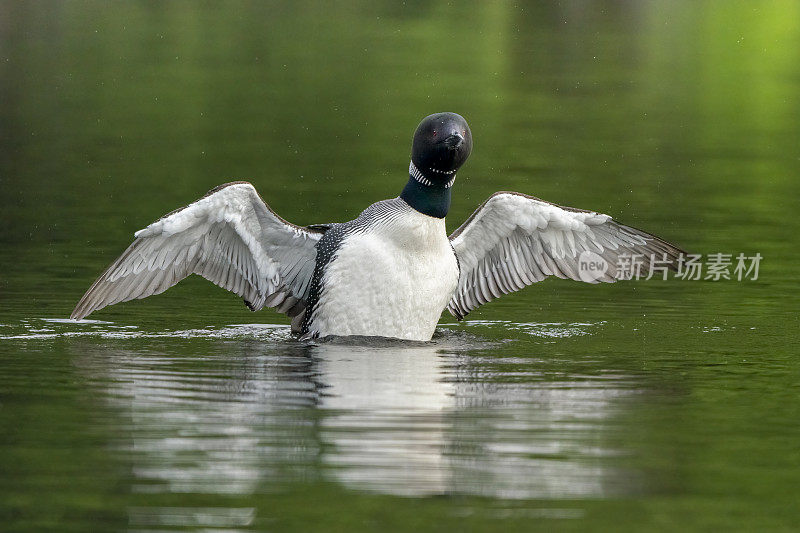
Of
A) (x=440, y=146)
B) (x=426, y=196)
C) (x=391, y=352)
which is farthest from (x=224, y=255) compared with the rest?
(x=440, y=146)

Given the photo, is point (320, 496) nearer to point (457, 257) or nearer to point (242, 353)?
point (242, 353)

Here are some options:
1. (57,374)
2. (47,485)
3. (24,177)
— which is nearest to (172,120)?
(24,177)

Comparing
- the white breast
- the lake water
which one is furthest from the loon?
the lake water

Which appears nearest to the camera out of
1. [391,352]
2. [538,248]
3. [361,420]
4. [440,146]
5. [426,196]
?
[361,420]

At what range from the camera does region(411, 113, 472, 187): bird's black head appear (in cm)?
1246

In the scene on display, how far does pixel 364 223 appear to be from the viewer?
42.1 feet

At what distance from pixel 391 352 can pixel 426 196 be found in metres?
1.36

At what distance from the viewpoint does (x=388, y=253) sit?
12586mm

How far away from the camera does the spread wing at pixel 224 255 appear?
12781 millimetres

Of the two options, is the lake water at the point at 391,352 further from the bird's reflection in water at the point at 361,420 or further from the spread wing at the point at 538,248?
the spread wing at the point at 538,248

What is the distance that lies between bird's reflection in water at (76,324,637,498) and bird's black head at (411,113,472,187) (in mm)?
1434

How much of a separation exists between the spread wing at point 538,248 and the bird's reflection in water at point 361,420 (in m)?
1.53

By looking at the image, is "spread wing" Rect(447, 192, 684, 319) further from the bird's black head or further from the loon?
the bird's black head

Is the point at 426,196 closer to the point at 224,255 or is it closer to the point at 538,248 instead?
the point at 538,248
